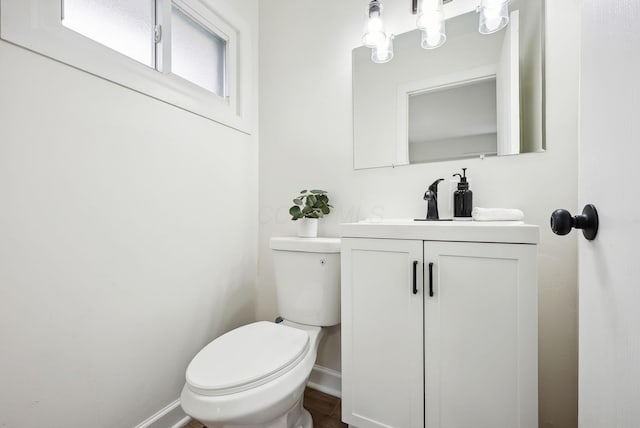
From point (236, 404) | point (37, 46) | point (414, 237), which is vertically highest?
point (37, 46)

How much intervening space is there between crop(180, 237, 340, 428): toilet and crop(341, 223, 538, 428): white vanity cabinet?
0.19 meters

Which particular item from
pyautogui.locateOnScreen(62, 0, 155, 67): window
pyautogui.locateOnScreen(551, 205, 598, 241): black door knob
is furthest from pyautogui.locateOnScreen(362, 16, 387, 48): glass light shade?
pyautogui.locateOnScreen(551, 205, 598, 241): black door knob

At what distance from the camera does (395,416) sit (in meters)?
1.00

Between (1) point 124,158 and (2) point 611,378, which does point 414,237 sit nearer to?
(2) point 611,378

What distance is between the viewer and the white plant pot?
1.42m

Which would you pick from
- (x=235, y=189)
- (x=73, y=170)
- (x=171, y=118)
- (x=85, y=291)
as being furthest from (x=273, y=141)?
(x=85, y=291)

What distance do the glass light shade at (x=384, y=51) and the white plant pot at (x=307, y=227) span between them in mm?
863

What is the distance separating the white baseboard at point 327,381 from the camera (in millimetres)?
1456

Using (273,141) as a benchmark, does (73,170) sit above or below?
below

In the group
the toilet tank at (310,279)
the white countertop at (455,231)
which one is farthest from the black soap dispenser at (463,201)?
the toilet tank at (310,279)

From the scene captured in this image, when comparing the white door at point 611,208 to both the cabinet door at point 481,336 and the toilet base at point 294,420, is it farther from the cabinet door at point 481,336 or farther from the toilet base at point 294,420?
the toilet base at point 294,420

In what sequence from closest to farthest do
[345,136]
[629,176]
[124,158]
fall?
1. [629,176]
2. [124,158]
3. [345,136]

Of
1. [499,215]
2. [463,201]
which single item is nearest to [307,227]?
[463,201]

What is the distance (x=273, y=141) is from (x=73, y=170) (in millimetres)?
987
